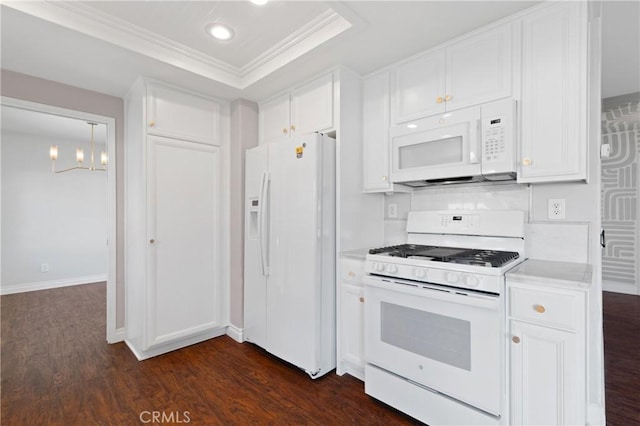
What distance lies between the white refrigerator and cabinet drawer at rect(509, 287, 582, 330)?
48.2 inches

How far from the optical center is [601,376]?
178 centimetres

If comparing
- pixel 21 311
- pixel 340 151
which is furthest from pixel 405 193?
pixel 21 311

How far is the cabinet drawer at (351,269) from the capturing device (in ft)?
7.19

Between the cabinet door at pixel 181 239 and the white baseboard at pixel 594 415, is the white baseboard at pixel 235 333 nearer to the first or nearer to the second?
the cabinet door at pixel 181 239

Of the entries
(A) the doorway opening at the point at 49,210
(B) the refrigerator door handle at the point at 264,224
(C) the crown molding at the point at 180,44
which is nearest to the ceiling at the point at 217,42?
(C) the crown molding at the point at 180,44

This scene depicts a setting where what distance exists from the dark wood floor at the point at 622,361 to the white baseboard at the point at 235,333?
2.65 meters

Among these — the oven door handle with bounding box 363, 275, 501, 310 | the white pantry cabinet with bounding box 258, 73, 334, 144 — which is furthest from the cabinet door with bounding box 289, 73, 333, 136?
the oven door handle with bounding box 363, 275, 501, 310

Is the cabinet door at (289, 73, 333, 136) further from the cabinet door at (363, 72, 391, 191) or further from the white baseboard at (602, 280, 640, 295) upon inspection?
the white baseboard at (602, 280, 640, 295)

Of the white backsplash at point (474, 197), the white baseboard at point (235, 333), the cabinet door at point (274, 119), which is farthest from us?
the white baseboard at point (235, 333)

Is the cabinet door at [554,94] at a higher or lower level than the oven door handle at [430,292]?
higher

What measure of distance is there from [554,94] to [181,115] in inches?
107

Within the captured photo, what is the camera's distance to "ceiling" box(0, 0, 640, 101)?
71.9 inches

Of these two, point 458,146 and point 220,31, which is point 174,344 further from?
point 458,146

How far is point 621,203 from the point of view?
4477 millimetres
